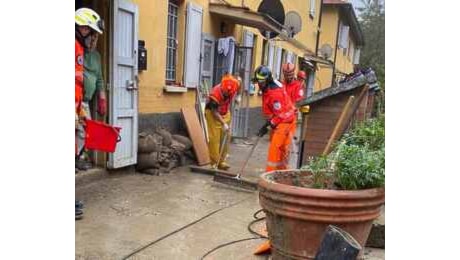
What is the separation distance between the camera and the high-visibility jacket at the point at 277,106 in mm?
5508

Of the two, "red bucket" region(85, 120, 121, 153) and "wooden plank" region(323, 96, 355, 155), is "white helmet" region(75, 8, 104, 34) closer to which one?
"red bucket" region(85, 120, 121, 153)

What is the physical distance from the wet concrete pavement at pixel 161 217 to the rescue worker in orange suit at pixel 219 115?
0.96 meters

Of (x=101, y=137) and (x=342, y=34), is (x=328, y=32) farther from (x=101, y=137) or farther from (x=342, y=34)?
(x=101, y=137)

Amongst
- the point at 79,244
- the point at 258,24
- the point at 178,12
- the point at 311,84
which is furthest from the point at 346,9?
the point at 79,244

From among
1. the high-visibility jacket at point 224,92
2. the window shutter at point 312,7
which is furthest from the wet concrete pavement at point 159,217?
the window shutter at point 312,7

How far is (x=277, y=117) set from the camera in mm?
5523

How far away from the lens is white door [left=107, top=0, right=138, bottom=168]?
18.3 feet

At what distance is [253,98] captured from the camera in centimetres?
1270

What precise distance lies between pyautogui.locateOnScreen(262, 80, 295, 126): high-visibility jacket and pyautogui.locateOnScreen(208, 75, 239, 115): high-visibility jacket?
3.57 feet

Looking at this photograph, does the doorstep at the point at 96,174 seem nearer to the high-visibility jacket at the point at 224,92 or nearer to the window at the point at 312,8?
the high-visibility jacket at the point at 224,92

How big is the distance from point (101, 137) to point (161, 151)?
2.38 metres

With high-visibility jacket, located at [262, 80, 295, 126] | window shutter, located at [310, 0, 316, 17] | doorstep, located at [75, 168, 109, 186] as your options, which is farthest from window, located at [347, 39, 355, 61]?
doorstep, located at [75, 168, 109, 186]

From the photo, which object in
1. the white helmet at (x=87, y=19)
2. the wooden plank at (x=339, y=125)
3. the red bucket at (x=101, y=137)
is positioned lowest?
the red bucket at (x=101, y=137)

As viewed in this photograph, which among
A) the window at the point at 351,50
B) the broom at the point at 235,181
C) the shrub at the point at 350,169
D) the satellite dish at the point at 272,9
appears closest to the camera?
the shrub at the point at 350,169
